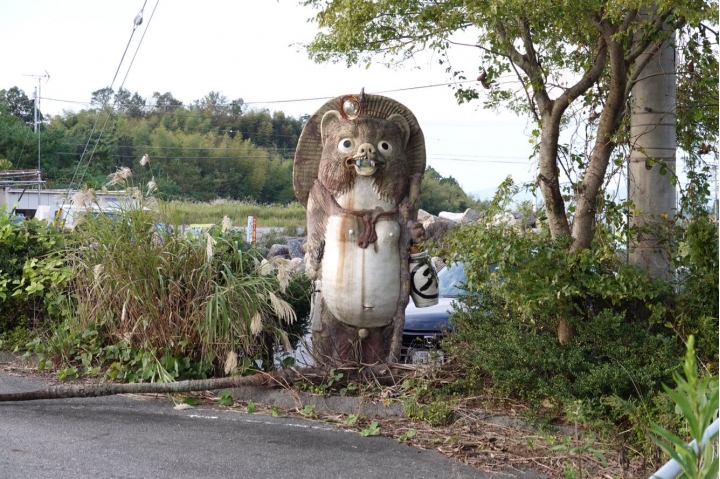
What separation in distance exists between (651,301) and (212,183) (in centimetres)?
3360

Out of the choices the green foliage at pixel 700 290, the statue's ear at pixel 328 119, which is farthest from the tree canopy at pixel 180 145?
the green foliage at pixel 700 290

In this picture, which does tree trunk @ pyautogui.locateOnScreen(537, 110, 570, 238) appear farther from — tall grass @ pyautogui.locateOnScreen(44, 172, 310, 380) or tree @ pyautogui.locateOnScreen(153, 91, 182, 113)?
tree @ pyautogui.locateOnScreen(153, 91, 182, 113)

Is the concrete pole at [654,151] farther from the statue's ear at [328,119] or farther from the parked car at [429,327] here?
the statue's ear at [328,119]

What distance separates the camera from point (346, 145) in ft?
21.5

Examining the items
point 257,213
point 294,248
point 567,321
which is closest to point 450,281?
point 567,321

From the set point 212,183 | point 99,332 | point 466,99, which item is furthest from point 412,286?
point 212,183

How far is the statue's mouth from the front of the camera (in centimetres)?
642

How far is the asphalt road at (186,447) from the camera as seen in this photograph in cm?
463

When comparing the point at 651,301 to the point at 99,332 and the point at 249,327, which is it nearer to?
the point at 249,327

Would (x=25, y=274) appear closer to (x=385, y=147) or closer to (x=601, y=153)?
(x=385, y=147)

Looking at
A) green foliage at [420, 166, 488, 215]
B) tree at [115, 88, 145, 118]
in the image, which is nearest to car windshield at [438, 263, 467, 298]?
green foliage at [420, 166, 488, 215]

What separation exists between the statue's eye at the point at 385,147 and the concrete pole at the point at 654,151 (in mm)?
1917

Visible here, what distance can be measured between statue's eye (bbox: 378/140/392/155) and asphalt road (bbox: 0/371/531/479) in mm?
2265

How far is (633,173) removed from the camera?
6406mm
